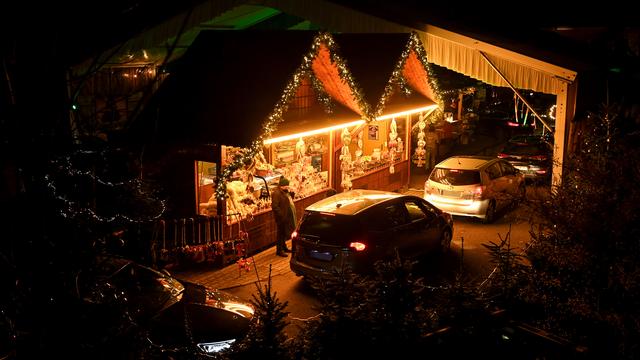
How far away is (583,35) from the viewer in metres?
15.4

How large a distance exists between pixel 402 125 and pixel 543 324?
14053 millimetres

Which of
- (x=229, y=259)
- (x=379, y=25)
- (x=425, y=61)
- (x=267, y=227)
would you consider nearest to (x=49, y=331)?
(x=229, y=259)

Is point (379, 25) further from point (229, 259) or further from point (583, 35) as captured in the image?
point (229, 259)

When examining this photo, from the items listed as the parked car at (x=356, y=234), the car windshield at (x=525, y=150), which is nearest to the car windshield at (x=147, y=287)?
the parked car at (x=356, y=234)

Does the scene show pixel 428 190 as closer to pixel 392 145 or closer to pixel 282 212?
pixel 392 145

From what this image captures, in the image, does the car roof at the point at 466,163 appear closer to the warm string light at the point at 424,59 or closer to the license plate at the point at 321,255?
the warm string light at the point at 424,59

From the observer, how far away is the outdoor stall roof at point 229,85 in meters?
11.0

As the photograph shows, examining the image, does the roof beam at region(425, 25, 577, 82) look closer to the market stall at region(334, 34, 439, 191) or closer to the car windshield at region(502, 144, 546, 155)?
the market stall at region(334, 34, 439, 191)

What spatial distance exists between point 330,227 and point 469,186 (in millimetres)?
5698

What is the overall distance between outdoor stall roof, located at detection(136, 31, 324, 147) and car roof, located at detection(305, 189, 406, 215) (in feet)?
5.79

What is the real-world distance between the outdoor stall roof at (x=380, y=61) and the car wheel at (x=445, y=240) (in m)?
3.42

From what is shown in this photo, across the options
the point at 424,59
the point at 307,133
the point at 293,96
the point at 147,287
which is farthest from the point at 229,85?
the point at 424,59

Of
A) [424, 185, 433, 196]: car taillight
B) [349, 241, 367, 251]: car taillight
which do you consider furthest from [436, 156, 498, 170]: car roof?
[349, 241, 367, 251]: car taillight

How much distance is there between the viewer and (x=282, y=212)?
12.2 meters
